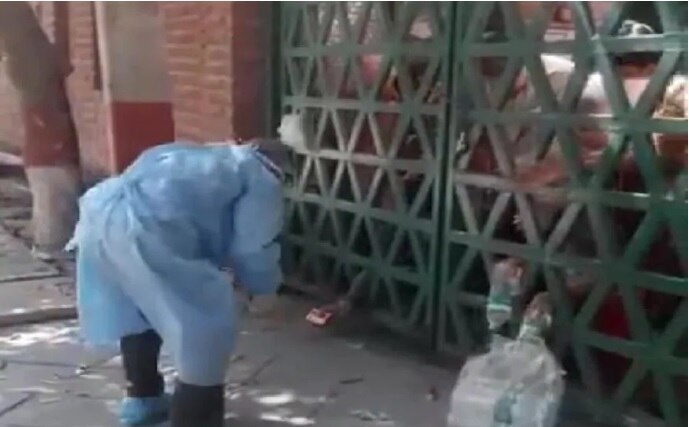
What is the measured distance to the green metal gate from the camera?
3730mm

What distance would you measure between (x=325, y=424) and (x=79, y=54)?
657 centimetres

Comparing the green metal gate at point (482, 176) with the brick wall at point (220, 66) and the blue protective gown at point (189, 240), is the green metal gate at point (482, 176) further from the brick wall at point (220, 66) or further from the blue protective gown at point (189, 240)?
the blue protective gown at point (189, 240)

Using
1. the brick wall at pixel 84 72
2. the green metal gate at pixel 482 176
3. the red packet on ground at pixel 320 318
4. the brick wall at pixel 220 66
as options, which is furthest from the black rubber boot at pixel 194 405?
the brick wall at pixel 84 72

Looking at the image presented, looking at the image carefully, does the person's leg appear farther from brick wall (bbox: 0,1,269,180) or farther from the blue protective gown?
brick wall (bbox: 0,1,269,180)

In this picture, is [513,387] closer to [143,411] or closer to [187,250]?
[187,250]

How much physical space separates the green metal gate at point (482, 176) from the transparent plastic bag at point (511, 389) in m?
0.36

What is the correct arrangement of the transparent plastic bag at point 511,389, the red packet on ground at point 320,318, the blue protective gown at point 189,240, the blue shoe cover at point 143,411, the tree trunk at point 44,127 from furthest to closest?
the tree trunk at point 44,127 < the red packet on ground at point 320,318 < the blue shoe cover at point 143,411 < the transparent plastic bag at point 511,389 < the blue protective gown at point 189,240

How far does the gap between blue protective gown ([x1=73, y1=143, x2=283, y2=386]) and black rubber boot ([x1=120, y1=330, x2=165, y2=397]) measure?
17 cm

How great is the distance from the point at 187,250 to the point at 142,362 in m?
0.56

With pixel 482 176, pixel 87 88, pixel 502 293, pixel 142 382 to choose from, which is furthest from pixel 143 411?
pixel 87 88

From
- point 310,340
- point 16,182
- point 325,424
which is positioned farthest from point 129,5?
point 16,182

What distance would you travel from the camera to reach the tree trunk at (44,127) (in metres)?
6.74

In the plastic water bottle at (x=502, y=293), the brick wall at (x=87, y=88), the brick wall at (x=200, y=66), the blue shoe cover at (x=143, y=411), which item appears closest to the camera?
the blue shoe cover at (x=143, y=411)

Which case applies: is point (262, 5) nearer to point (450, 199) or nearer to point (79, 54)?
point (450, 199)
